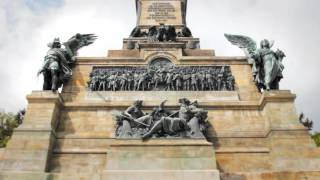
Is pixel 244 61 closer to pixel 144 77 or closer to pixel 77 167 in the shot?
pixel 144 77

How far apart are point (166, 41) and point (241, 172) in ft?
24.1

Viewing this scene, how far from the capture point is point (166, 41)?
17156 millimetres

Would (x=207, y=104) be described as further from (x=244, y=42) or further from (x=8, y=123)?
(x=8, y=123)

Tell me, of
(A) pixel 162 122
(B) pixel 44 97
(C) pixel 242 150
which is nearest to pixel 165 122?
(A) pixel 162 122

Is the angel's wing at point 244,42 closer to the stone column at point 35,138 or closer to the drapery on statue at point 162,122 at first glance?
the drapery on statue at point 162,122

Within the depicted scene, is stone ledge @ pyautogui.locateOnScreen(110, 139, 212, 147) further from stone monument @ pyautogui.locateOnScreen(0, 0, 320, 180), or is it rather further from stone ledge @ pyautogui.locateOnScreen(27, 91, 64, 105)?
stone ledge @ pyautogui.locateOnScreen(27, 91, 64, 105)

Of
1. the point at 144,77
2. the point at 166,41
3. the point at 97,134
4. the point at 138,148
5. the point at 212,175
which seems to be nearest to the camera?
the point at 212,175

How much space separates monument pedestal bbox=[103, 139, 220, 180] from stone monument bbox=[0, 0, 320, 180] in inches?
1.3

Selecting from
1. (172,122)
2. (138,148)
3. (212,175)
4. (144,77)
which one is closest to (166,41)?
(144,77)

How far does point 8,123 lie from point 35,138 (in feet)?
51.0

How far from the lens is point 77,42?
17.2 m

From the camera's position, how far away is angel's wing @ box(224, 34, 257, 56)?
54.2ft

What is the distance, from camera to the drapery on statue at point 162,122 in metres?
12.5

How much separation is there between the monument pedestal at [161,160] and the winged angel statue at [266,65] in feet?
14.5
